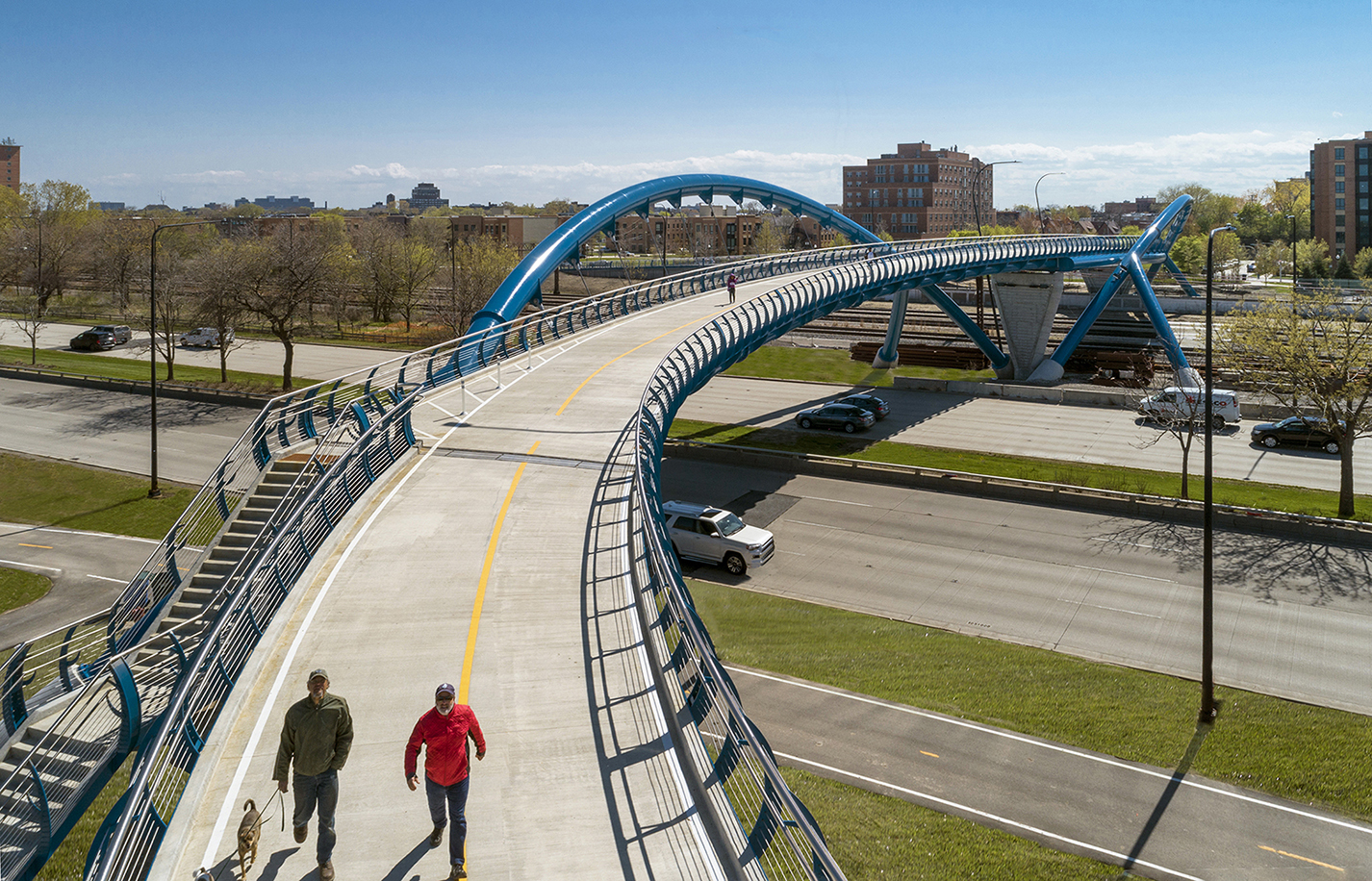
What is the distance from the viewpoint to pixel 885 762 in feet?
49.1

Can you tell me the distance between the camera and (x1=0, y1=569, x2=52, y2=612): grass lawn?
23500mm

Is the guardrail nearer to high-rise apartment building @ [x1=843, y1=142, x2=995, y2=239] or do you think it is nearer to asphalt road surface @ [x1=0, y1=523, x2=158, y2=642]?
asphalt road surface @ [x1=0, y1=523, x2=158, y2=642]

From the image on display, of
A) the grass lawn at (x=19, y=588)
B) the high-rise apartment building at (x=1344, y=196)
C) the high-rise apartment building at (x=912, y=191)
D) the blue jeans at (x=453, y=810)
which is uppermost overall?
the high-rise apartment building at (x=912, y=191)

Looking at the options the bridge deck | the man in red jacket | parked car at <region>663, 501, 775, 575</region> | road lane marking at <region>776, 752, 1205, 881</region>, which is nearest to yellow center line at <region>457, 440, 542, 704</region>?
the bridge deck

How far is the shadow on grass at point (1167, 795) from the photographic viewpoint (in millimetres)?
12578

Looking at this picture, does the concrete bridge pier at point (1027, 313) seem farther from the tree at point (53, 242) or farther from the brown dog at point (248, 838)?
the tree at point (53, 242)

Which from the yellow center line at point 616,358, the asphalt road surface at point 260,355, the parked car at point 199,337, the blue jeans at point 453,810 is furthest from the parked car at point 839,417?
the parked car at point 199,337

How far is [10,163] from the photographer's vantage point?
600 feet

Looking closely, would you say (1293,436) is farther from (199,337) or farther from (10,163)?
(10,163)

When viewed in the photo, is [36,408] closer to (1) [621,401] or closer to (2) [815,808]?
(1) [621,401]

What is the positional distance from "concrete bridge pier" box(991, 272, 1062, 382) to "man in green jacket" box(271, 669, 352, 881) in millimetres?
53060

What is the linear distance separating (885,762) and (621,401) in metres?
9.59

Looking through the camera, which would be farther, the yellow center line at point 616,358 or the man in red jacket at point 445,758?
the yellow center line at point 616,358

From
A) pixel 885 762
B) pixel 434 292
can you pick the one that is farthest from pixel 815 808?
pixel 434 292
